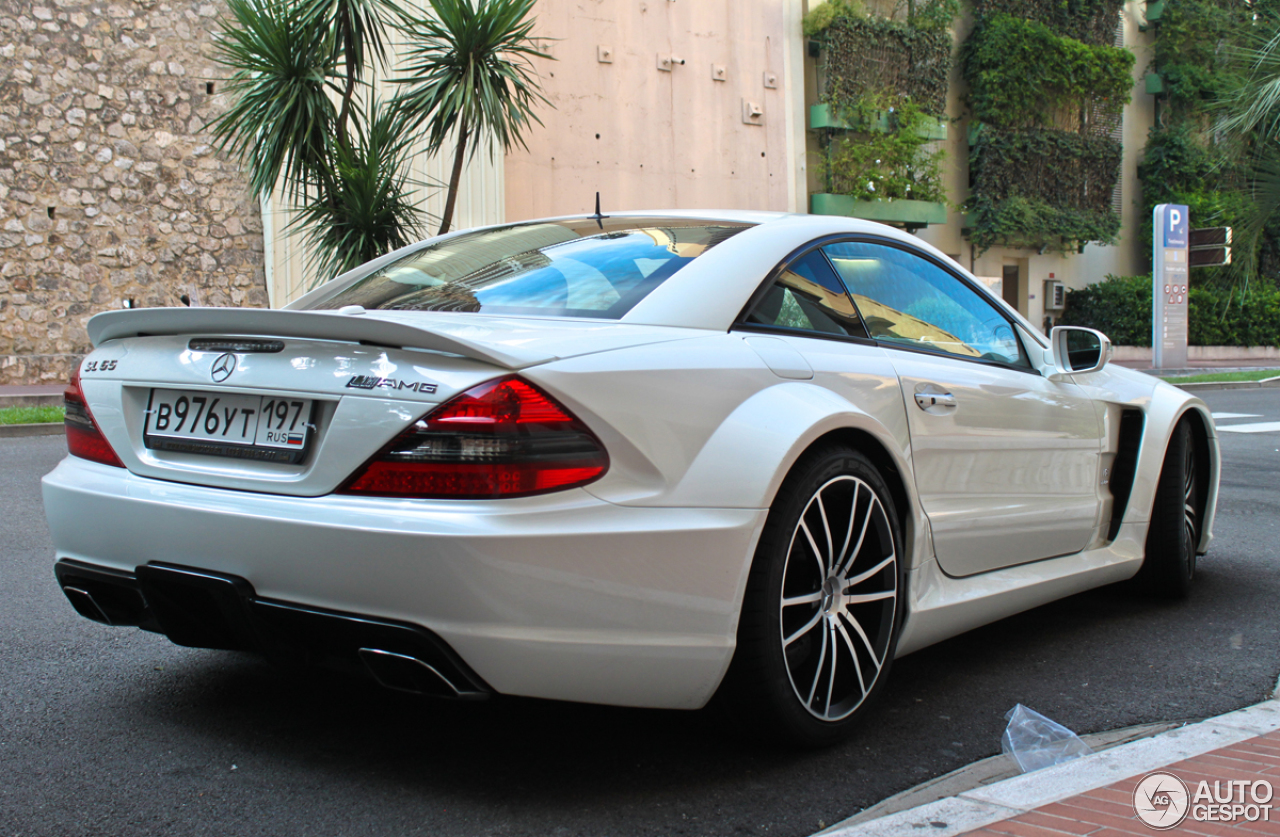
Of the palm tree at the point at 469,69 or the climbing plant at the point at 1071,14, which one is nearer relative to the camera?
the palm tree at the point at 469,69

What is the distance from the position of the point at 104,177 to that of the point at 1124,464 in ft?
48.7

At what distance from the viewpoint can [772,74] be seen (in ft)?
71.7

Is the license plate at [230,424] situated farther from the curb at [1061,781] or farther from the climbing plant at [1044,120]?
the climbing plant at [1044,120]

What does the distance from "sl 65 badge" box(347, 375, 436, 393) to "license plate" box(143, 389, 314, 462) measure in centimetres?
12

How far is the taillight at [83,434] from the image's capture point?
2.61 metres

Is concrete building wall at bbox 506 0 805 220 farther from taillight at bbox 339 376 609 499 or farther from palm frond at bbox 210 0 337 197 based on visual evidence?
taillight at bbox 339 376 609 499

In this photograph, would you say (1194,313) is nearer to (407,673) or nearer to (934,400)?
(934,400)

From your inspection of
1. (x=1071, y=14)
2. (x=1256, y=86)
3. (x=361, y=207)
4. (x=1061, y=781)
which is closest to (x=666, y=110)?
(x=1256, y=86)

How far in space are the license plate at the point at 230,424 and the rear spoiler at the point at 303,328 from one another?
143mm

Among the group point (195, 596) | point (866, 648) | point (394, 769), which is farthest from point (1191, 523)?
point (195, 596)

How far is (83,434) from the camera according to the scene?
2.70 meters

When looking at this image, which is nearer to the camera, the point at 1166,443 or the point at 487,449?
the point at 487,449

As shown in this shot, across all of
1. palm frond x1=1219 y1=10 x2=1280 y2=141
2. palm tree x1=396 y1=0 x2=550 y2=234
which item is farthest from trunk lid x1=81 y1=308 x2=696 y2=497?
palm frond x1=1219 y1=10 x2=1280 y2=141

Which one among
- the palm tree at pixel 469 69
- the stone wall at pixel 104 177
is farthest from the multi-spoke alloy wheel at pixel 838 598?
the stone wall at pixel 104 177
